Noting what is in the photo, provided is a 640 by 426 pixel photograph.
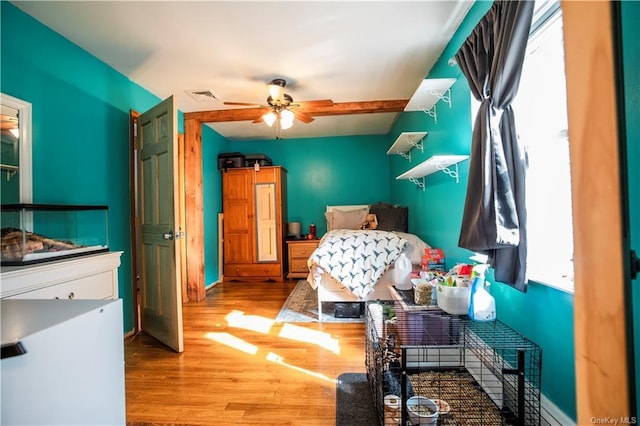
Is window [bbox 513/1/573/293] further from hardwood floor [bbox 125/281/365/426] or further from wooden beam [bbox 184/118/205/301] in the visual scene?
wooden beam [bbox 184/118/205/301]

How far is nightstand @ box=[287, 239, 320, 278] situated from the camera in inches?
182

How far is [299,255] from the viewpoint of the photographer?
464cm

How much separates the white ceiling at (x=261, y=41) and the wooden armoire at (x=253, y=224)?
167 cm

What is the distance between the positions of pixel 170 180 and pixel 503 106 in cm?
227

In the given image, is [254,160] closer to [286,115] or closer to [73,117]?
[286,115]

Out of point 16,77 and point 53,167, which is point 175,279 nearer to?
point 53,167

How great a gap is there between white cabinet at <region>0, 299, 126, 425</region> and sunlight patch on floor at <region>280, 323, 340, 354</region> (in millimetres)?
1550

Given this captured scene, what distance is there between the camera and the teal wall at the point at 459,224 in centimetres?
109

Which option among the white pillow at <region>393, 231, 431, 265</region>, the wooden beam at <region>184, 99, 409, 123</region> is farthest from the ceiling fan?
the white pillow at <region>393, 231, 431, 265</region>

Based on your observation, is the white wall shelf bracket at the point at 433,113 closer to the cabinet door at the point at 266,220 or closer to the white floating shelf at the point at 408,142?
the white floating shelf at the point at 408,142

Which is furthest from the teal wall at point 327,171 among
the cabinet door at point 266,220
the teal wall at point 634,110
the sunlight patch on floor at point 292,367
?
the teal wall at point 634,110

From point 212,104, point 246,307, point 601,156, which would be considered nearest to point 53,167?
point 212,104

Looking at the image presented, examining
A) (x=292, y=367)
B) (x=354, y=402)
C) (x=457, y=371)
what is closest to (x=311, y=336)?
(x=292, y=367)

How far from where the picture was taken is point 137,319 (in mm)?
2627
